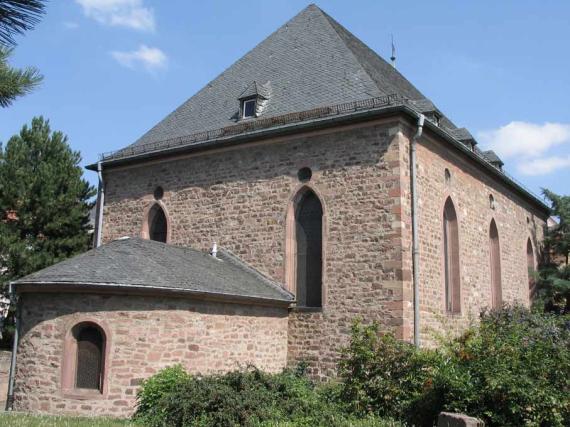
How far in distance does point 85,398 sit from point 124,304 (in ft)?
6.18

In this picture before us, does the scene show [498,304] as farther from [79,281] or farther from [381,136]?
[79,281]

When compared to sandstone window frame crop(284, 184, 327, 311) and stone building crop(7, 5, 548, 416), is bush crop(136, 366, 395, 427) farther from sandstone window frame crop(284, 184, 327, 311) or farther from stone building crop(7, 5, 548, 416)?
sandstone window frame crop(284, 184, 327, 311)

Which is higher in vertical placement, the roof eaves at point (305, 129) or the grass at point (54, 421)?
the roof eaves at point (305, 129)

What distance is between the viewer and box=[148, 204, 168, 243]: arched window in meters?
17.9

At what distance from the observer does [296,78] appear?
17.3 meters

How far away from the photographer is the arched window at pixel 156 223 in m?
17.9

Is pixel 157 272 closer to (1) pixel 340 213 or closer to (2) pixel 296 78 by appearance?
(1) pixel 340 213

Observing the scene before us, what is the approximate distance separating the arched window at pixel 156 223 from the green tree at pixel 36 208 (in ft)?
12.2

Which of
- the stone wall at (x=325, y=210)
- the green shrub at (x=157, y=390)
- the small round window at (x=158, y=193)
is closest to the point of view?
the green shrub at (x=157, y=390)

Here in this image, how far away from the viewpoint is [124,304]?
11.9 metres

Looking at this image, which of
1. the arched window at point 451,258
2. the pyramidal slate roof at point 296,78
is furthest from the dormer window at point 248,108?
the arched window at point 451,258

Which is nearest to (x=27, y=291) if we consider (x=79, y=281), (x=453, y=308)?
(x=79, y=281)

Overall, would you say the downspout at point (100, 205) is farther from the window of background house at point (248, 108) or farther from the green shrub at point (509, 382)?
the green shrub at point (509, 382)

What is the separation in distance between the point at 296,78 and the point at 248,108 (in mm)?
1645
